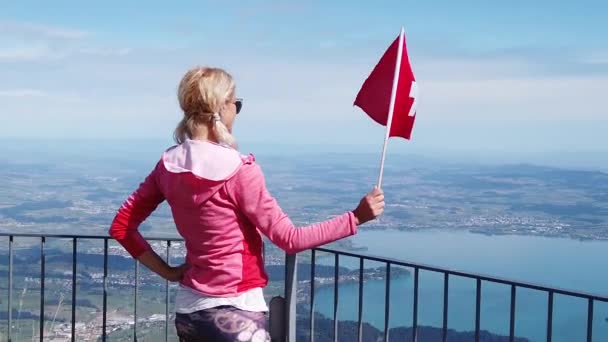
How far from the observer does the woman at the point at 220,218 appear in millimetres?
2879

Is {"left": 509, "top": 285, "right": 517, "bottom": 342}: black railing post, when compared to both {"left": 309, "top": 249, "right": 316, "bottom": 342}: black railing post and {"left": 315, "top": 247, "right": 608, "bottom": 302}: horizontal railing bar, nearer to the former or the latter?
{"left": 315, "top": 247, "right": 608, "bottom": 302}: horizontal railing bar

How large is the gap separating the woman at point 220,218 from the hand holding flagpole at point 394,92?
30.3 inches

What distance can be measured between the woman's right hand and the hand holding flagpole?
0.69m

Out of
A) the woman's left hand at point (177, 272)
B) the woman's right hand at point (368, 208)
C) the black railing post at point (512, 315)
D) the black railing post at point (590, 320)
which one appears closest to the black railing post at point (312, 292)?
the black railing post at point (512, 315)

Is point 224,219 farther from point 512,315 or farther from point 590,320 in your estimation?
point 590,320

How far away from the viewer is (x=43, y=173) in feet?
247

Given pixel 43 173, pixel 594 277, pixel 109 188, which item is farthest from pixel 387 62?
pixel 43 173

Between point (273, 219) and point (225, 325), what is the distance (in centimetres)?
47

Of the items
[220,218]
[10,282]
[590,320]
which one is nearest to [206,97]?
[220,218]

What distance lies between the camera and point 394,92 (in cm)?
353

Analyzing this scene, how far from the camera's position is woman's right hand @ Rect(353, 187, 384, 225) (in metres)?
2.86

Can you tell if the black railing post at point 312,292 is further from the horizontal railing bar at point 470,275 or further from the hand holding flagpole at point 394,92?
the hand holding flagpole at point 394,92

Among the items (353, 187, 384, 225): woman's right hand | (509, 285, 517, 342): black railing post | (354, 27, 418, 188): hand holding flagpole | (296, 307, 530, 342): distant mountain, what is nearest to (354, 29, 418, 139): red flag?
(354, 27, 418, 188): hand holding flagpole

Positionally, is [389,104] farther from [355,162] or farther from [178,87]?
[355,162]
